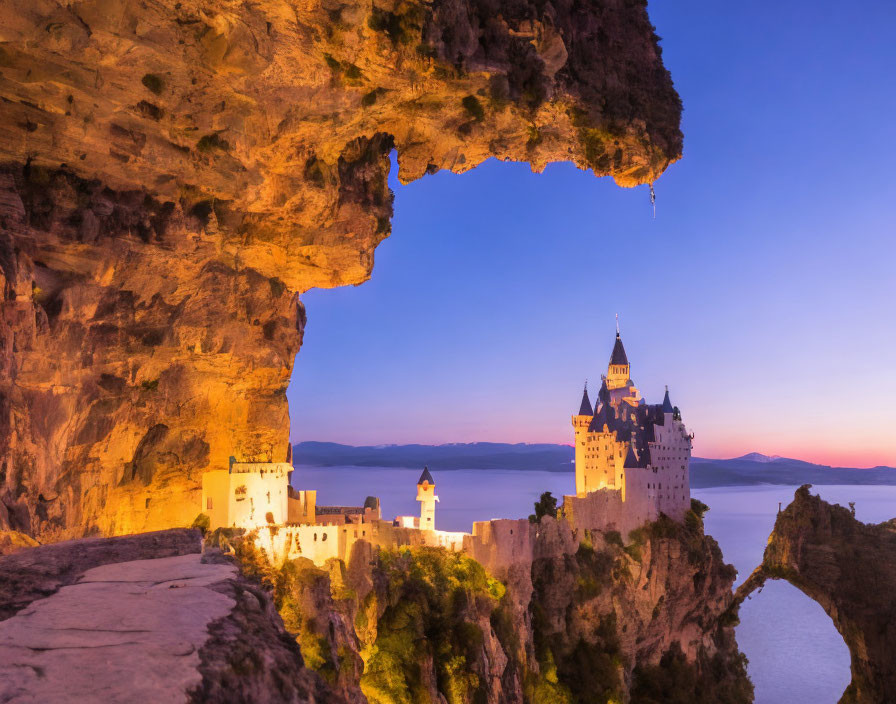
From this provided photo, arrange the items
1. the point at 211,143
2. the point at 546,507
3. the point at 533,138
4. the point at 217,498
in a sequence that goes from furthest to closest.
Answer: the point at 546,507
the point at 217,498
the point at 533,138
the point at 211,143

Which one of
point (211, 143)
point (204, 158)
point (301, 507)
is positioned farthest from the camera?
point (301, 507)

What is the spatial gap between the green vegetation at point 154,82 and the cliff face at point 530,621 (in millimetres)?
15288

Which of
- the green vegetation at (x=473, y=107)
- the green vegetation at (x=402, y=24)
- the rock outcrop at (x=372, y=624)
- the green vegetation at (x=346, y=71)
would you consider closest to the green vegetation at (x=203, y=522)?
the rock outcrop at (x=372, y=624)

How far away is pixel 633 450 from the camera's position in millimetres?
51281

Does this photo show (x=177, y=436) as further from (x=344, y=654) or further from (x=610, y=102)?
(x=610, y=102)

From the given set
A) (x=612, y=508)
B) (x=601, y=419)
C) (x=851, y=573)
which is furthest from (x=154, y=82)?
(x=601, y=419)

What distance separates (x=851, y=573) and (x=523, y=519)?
2529 centimetres

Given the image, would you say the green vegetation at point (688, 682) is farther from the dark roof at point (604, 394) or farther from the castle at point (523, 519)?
the dark roof at point (604, 394)

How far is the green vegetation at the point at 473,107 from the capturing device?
20031 millimetres

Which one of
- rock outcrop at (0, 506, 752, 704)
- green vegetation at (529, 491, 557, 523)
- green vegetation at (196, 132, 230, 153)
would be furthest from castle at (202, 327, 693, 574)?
green vegetation at (196, 132, 230, 153)

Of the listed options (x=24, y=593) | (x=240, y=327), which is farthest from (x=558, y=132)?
(x=24, y=593)

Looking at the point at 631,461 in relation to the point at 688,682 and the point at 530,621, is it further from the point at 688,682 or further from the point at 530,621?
the point at 530,621

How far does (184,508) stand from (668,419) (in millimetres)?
37447

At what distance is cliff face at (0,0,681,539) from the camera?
1512cm
